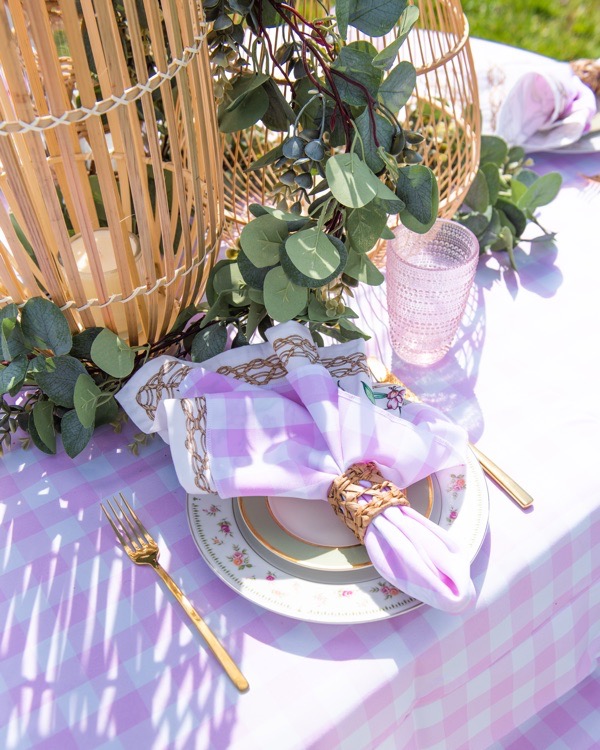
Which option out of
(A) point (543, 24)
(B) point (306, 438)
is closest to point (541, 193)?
(B) point (306, 438)

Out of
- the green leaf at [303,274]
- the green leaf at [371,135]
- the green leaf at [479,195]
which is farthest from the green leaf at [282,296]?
the green leaf at [479,195]

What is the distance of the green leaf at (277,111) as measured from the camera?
641 millimetres

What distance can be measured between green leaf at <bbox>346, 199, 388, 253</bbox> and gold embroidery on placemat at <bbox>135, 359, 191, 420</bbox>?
0.19 m

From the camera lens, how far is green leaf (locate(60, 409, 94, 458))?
636 millimetres

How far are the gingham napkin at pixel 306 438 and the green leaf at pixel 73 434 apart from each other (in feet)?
0.14

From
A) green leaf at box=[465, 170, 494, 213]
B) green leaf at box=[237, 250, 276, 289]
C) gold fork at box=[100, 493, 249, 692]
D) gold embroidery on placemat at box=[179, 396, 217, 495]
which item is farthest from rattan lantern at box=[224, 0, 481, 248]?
gold fork at box=[100, 493, 249, 692]

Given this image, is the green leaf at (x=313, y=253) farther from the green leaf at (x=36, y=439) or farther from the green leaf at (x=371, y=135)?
A: the green leaf at (x=36, y=439)

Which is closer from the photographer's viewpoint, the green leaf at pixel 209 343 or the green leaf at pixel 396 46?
the green leaf at pixel 396 46

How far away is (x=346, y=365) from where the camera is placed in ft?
2.17

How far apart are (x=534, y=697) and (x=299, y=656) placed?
0.27 meters

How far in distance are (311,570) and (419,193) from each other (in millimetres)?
310

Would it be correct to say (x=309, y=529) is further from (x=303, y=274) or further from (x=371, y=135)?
(x=371, y=135)

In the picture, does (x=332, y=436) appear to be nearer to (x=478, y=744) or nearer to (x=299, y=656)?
(x=299, y=656)

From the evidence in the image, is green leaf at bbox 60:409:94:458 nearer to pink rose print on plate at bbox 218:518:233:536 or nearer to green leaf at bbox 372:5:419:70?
pink rose print on plate at bbox 218:518:233:536
